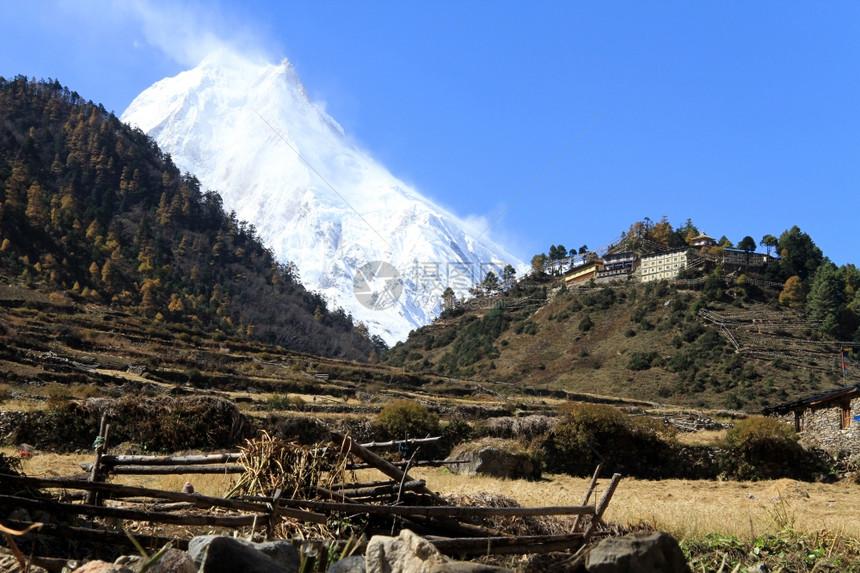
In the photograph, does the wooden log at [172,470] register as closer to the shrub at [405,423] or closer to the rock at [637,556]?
the rock at [637,556]

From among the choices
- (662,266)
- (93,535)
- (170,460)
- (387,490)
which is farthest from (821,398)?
(662,266)

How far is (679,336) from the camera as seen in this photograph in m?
72.8

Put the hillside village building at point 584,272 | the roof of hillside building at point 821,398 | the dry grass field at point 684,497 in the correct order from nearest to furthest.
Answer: the dry grass field at point 684,497 → the roof of hillside building at point 821,398 → the hillside village building at point 584,272

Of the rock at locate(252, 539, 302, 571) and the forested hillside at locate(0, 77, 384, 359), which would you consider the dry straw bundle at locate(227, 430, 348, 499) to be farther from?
the forested hillside at locate(0, 77, 384, 359)

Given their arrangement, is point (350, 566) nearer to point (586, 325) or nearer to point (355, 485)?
point (355, 485)

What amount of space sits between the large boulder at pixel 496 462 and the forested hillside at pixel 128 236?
56.6 meters

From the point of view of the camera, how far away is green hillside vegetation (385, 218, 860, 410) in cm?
6278

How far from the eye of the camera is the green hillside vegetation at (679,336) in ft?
206

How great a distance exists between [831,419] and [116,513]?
29.8 m

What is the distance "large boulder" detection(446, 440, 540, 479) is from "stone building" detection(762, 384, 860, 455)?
11.9 meters

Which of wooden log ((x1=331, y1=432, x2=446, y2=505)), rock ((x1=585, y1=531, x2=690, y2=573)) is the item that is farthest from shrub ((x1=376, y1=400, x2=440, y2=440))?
rock ((x1=585, y1=531, x2=690, y2=573))

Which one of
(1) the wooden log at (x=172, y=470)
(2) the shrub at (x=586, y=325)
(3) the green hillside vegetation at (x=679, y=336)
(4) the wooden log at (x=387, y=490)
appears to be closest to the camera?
(4) the wooden log at (x=387, y=490)

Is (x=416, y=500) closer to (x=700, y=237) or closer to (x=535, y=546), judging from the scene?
(x=535, y=546)

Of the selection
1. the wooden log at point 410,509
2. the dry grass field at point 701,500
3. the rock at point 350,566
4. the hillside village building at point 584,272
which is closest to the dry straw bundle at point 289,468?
the wooden log at point 410,509
